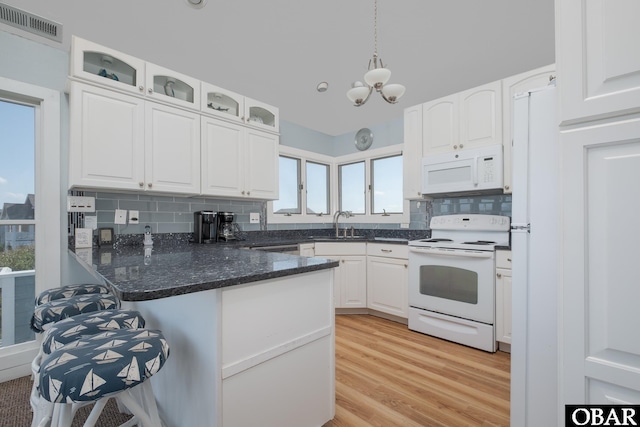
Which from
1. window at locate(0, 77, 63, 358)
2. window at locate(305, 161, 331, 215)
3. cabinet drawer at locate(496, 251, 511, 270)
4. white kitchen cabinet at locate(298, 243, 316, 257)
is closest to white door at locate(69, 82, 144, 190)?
window at locate(0, 77, 63, 358)

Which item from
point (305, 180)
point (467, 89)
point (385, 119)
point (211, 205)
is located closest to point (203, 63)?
point (211, 205)

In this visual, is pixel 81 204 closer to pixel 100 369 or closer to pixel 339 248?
pixel 100 369

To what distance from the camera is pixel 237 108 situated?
9.31ft

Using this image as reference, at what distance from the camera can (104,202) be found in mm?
2320

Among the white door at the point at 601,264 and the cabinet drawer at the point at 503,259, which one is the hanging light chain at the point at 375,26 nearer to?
the white door at the point at 601,264

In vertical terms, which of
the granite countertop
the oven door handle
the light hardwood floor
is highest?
the granite countertop

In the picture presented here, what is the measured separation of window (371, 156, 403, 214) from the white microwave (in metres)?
0.75

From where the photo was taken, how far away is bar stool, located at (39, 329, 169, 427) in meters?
0.75

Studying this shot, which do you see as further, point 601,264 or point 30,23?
point 30,23

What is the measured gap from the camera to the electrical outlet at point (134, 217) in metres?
2.44

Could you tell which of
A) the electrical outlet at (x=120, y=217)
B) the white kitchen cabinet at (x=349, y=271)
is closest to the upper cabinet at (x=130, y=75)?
the electrical outlet at (x=120, y=217)

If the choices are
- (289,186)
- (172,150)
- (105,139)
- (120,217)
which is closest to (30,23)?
(105,139)

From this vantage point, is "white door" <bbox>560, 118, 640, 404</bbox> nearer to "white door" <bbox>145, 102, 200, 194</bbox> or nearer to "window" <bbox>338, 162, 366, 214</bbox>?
"white door" <bbox>145, 102, 200, 194</bbox>

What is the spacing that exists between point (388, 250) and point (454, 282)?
0.76 meters
